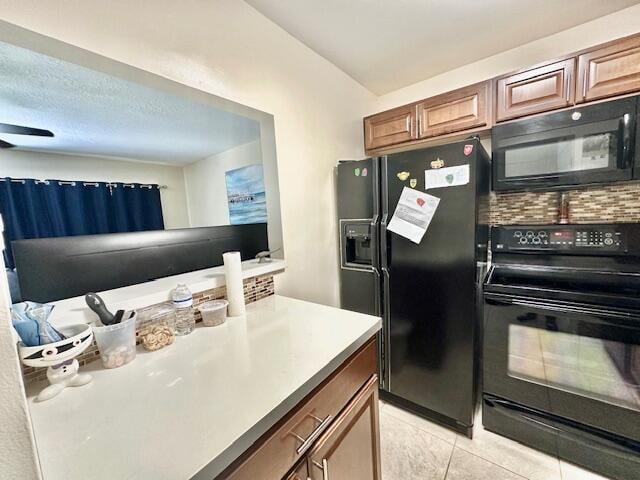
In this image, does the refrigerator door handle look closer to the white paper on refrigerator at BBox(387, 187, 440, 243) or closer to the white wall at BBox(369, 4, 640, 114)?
the white paper on refrigerator at BBox(387, 187, 440, 243)

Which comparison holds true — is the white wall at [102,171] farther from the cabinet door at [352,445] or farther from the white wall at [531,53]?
the cabinet door at [352,445]

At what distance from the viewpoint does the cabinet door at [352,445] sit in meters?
0.74

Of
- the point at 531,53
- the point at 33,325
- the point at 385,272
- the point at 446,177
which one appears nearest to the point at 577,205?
the point at 446,177

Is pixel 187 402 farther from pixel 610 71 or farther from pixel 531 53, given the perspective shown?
pixel 531 53

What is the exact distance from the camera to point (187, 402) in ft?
2.05

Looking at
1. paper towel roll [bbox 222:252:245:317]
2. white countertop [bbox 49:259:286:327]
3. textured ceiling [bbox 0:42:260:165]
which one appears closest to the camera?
white countertop [bbox 49:259:286:327]

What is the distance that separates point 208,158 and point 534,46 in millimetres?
3814

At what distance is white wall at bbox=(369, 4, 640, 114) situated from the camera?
1491 millimetres

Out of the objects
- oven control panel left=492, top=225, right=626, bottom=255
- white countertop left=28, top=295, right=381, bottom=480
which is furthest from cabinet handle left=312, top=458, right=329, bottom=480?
oven control panel left=492, top=225, right=626, bottom=255

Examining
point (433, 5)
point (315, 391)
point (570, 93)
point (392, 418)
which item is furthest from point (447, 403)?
point (433, 5)

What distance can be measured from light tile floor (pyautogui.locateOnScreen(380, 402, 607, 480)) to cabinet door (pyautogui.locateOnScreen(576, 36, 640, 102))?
6.34ft

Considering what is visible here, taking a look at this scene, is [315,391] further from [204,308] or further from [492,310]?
[492,310]

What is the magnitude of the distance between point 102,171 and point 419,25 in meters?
4.26

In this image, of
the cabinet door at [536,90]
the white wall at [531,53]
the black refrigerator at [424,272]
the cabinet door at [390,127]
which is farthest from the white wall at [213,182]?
the cabinet door at [536,90]
